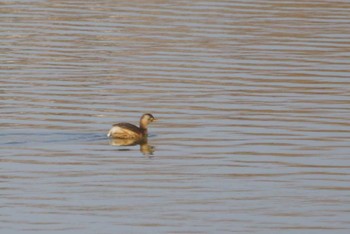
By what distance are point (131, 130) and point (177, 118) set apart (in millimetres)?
1303

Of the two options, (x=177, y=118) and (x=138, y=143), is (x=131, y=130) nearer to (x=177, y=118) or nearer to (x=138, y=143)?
(x=138, y=143)

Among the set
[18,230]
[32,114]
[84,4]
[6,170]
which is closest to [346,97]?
[32,114]

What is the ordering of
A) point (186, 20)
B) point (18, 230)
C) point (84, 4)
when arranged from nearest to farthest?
point (18, 230)
point (186, 20)
point (84, 4)

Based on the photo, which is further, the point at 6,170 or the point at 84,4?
the point at 84,4

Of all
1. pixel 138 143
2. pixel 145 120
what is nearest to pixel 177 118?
pixel 145 120

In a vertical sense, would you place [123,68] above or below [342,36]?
below

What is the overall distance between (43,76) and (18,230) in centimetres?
945

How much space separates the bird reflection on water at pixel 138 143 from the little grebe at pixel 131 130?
4cm

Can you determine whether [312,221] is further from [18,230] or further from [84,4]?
[84,4]

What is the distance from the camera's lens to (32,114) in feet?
61.6

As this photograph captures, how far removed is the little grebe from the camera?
1738cm

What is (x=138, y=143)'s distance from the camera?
696 inches

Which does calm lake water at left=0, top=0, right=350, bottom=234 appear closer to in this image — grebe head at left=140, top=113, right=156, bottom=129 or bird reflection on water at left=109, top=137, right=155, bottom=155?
bird reflection on water at left=109, top=137, right=155, bottom=155

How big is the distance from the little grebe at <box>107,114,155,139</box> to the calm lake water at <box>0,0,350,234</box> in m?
0.16
